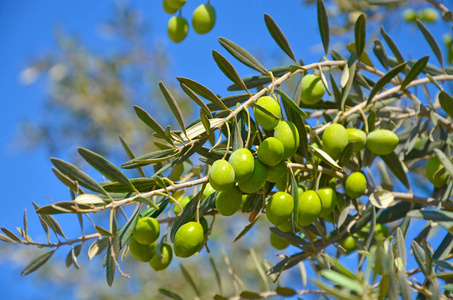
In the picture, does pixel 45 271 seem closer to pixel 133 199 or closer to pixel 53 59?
pixel 53 59

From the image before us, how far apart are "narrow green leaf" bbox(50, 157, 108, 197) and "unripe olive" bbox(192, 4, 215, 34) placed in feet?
2.43

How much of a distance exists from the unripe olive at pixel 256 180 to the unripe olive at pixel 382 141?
14.1 inches

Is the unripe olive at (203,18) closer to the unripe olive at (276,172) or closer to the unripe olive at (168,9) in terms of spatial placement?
the unripe olive at (168,9)

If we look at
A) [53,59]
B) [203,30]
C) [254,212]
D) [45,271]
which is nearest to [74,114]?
[53,59]

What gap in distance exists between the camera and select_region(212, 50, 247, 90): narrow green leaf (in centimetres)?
106

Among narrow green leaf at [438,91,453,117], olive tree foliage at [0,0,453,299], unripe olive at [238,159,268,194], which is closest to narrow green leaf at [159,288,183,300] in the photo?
olive tree foliage at [0,0,453,299]

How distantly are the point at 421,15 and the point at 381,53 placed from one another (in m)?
1.27

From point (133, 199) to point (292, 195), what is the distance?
0.35 m

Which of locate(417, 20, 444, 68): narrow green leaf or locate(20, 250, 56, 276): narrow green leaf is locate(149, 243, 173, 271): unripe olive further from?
locate(417, 20, 444, 68): narrow green leaf

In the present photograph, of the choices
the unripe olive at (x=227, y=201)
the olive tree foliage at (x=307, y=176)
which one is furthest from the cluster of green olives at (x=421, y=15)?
the unripe olive at (x=227, y=201)

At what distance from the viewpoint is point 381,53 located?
148 centimetres

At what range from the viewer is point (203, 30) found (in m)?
1.54

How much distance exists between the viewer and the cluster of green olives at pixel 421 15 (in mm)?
2520

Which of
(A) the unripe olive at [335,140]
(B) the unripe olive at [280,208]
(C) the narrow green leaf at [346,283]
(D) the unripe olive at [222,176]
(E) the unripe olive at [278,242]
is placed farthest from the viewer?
(E) the unripe olive at [278,242]
